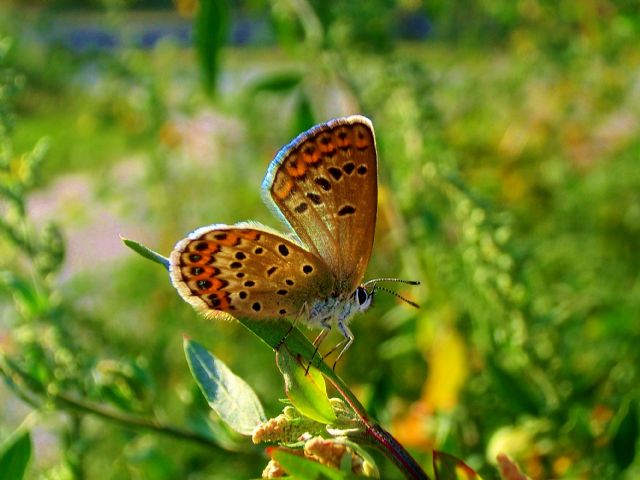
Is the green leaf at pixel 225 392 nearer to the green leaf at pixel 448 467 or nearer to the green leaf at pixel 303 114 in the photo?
the green leaf at pixel 448 467

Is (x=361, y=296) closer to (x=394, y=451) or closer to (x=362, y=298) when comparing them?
(x=362, y=298)

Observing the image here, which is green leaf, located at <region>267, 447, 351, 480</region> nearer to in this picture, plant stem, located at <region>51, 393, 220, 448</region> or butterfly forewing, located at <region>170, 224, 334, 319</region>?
butterfly forewing, located at <region>170, 224, 334, 319</region>

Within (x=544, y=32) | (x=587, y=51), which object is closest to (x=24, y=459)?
(x=587, y=51)

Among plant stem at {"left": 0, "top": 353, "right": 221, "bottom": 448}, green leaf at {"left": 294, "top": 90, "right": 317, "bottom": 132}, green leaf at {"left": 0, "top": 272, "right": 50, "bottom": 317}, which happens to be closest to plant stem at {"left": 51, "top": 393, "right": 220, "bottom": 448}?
plant stem at {"left": 0, "top": 353, "right": 221, "bottom": 448}

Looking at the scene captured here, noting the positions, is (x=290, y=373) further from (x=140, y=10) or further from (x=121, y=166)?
(x=140, y=10)

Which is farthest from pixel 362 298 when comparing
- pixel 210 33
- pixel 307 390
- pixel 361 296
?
pixel 210 33

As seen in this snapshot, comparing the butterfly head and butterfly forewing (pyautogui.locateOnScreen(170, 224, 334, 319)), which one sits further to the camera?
the butterfly head

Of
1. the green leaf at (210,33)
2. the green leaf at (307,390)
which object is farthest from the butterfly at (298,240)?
the green leaf at (210,33)
